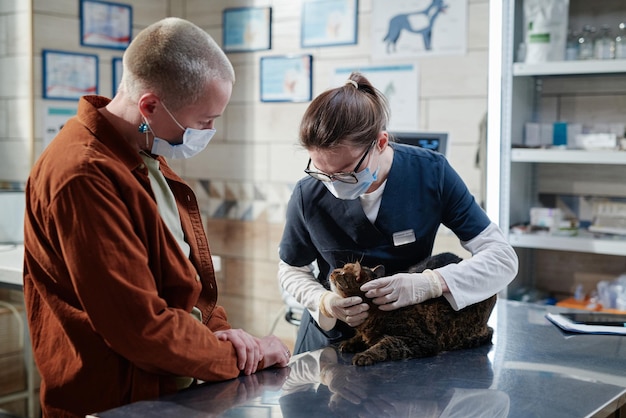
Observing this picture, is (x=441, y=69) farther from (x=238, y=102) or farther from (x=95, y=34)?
(x=95, y=34)

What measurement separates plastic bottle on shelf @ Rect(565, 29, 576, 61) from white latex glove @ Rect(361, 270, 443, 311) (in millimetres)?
1752

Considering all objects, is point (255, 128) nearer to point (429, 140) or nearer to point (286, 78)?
point (286, 78)

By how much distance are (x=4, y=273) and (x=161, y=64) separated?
1.95 metres

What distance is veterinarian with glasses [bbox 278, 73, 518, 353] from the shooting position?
5.77 ft

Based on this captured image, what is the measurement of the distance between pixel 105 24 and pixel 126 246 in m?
3.04

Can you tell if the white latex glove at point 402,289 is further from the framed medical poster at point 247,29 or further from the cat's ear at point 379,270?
the framed medical poster at point 247,29

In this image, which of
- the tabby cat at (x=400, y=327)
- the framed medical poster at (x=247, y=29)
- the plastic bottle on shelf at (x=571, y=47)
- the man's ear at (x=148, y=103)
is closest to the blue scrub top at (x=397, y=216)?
the tabby cat at (x=400, y=327)

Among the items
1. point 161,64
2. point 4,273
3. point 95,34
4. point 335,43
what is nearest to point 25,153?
point 95,34

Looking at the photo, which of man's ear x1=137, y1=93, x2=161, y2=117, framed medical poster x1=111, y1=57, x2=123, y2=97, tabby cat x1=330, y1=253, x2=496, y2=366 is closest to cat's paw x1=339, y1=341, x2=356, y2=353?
tabby cat x1=330, y1=253, x2=496, y2=366

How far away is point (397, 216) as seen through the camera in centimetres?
189

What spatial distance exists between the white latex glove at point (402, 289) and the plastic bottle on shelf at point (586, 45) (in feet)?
5.77

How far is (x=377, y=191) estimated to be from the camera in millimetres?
1898

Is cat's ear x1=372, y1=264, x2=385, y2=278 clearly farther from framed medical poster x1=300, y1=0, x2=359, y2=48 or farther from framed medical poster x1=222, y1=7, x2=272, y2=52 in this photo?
framed medical poster x1=222, y1=7, x2=272, y2=52

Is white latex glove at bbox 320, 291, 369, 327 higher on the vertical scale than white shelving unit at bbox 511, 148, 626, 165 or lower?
lower
